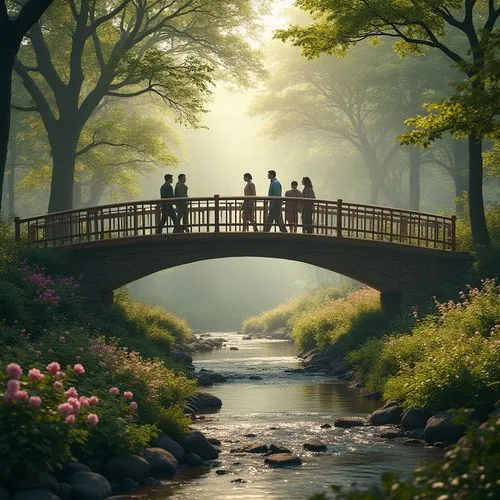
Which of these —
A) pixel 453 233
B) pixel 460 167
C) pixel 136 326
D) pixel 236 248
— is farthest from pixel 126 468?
pixel 460 167

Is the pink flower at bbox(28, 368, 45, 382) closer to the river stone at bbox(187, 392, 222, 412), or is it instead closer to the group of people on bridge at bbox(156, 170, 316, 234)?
the river stone at bbox(187, 392, 222, 412)

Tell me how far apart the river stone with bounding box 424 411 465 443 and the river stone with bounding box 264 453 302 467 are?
2670 mm

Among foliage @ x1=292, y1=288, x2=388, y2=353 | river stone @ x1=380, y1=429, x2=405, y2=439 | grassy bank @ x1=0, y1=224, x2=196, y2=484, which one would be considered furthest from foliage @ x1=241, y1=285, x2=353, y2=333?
river stone @ x1=380, y1=429, x2=405, y2=439

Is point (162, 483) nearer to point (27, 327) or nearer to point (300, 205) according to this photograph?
point (27, 327)

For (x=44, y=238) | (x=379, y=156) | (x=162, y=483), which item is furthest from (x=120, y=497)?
(x=379, y=156)

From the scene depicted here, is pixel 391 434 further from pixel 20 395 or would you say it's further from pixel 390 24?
pixel 390 24

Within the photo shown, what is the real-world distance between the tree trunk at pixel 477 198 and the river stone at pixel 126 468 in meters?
16.2

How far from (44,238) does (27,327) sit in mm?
7750

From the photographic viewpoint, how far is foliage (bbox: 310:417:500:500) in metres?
7.61

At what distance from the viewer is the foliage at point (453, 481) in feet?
25.0

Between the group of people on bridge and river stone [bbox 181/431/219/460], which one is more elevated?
the group of people on bridge

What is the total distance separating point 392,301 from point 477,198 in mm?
3881

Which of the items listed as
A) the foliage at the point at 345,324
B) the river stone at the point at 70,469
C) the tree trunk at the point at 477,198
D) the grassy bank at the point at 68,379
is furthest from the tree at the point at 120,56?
the river stone at the point at 70,469

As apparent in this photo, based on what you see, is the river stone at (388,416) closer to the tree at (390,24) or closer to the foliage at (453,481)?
the tree at (390,24)
